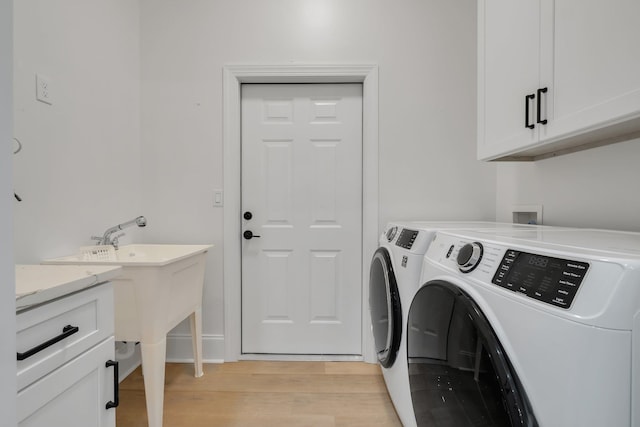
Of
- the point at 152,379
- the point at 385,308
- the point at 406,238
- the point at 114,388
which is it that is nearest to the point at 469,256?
the point at 406,238

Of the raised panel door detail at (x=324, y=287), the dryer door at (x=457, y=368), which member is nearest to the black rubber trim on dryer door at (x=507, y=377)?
the dryer door at (x=457, y=368)

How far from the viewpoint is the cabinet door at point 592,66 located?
2.61 feet

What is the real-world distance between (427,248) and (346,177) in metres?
1.03

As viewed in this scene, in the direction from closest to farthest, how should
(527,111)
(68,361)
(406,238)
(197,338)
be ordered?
(68,361)
(527,111)
(406,238)
(197,338)

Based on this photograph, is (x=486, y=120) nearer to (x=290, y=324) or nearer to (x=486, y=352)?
(x=486, y=352)

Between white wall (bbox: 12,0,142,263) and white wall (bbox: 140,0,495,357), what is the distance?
0.14m

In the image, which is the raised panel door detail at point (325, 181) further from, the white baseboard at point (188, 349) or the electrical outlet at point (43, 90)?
the electrical outlet at point (43, 90)

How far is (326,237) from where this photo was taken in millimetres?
2049

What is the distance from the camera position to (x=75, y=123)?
4.91ft

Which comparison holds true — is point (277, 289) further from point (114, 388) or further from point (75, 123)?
point (75, 123)

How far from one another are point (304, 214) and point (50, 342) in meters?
1.46

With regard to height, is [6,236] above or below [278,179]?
below

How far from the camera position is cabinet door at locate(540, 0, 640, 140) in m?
0.80

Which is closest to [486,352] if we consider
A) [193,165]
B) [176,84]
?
[193,165]
